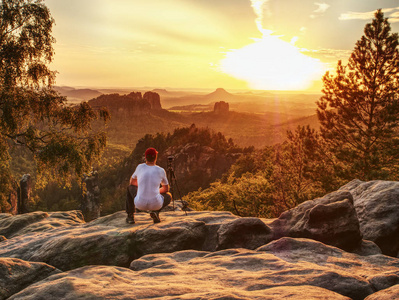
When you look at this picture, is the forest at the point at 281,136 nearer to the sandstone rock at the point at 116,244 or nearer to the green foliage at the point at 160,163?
the sandstone rock at the point at 116,244

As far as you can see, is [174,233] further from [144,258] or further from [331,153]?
[331,153]

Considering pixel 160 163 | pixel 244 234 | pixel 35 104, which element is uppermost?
pixel 35 104

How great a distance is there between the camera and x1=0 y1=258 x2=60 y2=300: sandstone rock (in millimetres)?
5086

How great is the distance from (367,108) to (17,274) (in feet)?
79.6

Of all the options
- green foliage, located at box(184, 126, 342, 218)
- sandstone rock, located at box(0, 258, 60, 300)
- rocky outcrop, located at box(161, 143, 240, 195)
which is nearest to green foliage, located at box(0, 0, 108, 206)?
sandstone rock, located at box(0, 258, 60, 300)

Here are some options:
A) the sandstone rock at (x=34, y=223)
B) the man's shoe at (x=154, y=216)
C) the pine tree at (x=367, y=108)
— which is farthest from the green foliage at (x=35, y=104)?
the pine tree at (x=367, y=108)

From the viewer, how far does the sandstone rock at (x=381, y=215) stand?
8328 millimetres

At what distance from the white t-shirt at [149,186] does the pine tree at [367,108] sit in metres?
16.0

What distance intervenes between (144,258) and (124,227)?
2.43 metres

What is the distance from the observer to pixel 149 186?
7.96m

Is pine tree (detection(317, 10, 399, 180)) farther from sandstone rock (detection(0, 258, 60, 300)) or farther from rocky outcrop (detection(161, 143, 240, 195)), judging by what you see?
rocky outcrop (detection(161, 143, 240, 195))

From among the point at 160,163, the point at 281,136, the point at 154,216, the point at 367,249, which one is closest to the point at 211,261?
the point at 154,216

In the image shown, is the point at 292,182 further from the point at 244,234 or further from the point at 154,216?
the point at 154,216

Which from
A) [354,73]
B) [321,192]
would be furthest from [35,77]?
[354,73]
